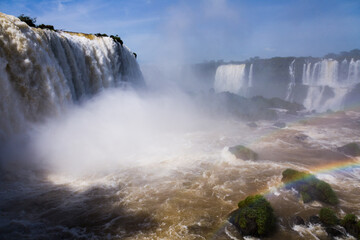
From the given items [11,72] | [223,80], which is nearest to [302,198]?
[11,72]

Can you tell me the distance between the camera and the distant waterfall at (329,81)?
31562 millimetres

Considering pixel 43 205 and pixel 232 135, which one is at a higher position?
pixel 43 205

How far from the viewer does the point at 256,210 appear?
20.6ft

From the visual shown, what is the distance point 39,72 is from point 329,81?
119 ft

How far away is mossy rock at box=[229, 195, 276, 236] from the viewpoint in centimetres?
599

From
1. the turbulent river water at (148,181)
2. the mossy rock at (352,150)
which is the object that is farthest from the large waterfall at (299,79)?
the mossy rock at (352,150)

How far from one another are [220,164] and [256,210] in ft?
16.3

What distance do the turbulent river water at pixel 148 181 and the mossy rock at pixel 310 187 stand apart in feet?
0.90

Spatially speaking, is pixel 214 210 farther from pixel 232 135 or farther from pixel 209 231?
pixel 232 135

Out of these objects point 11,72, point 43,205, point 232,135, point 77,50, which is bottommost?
point 232,135

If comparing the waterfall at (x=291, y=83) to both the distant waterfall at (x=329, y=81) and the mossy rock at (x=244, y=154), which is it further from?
the mossy rock at (x=244, y=154)

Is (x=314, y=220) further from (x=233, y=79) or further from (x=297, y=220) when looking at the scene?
(x=233, y=79)

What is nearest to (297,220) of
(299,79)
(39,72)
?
(39,72)

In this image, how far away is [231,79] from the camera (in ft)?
137
